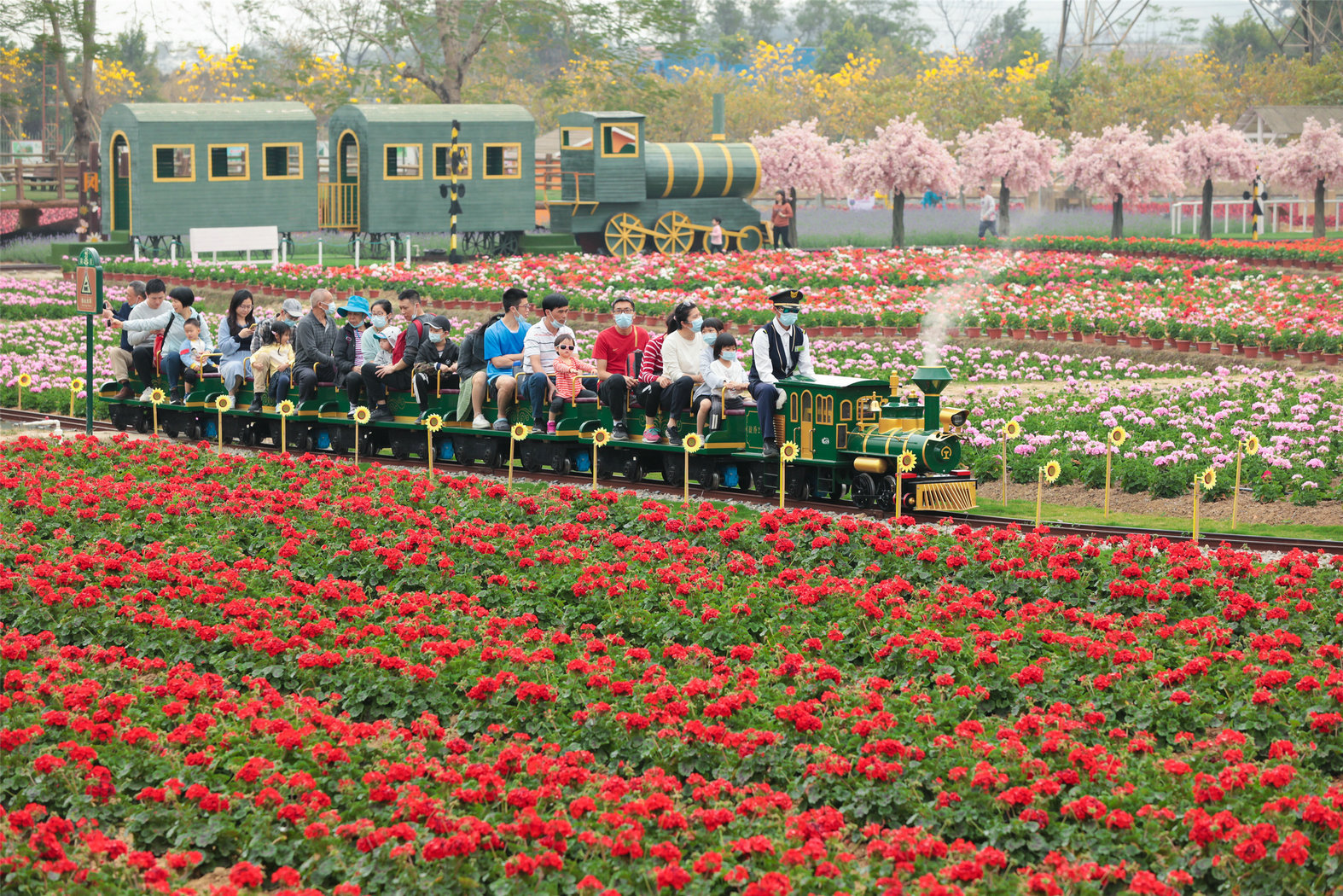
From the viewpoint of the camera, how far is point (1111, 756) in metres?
7.25

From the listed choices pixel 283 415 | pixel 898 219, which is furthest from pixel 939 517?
pixel 898 219

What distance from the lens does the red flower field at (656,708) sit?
643 cm

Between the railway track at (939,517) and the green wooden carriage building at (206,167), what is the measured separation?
24124mm

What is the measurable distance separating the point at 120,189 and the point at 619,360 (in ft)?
99.6

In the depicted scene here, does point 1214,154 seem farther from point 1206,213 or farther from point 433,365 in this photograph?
point 433,365

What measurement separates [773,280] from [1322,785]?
2696cm

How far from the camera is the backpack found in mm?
17578

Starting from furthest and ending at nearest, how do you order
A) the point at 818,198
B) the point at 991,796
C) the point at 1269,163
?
the point at 818,198 < the point at 1269,163 < the point at 991,796

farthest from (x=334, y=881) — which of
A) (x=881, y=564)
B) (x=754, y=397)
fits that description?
(x=754, y=397)

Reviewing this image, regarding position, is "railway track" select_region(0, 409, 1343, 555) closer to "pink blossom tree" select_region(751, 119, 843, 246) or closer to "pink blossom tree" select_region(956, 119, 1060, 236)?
"pink blossom tree" select_region(751, 119, 843, 246)

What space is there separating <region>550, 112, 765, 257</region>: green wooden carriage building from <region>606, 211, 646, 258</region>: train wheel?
1.0 inches

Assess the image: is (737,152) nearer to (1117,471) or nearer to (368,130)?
(368,130)

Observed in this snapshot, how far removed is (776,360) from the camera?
15.3m

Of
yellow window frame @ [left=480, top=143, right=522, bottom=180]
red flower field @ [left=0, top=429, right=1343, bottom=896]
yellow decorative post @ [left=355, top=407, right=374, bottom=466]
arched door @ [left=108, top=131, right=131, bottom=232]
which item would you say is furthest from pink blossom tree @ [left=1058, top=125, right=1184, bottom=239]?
red flower field @ [left=0, top=429, right=1343, bottom=896]
